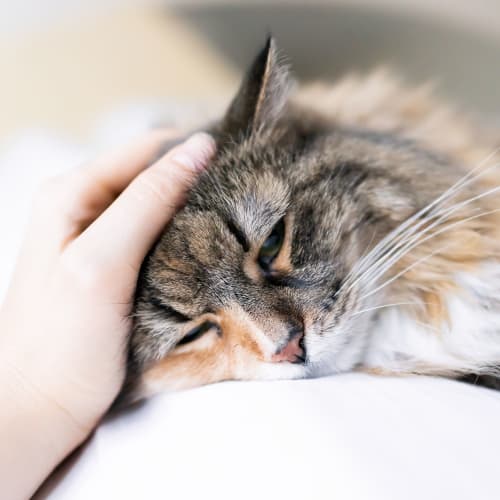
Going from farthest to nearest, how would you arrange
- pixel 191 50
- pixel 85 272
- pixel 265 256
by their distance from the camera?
pixel 191 50
pixel 265 256
pixel 85 272

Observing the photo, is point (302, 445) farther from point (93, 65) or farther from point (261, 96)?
point (93, 65)

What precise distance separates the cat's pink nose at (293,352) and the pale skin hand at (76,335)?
33 cm

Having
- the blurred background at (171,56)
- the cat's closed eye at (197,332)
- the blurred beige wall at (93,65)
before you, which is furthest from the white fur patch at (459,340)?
the blurred beige wall at (93,65)

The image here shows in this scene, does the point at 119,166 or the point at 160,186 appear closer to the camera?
the point at 160,186

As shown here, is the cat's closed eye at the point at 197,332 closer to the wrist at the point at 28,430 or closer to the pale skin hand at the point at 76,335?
the pale skin hand at the point at 76,335

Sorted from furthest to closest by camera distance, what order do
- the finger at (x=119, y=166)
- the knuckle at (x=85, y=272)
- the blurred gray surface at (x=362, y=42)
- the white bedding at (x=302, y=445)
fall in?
the blurred gray surface at (x=362, y=42), the finger at (x=119, y=166), the knuckle at (x=85, y=272), the white bedding at (x=302, y=445)

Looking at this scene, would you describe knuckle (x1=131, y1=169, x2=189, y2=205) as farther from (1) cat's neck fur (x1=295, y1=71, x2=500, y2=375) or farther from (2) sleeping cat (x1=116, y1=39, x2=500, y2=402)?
(1) cat's neck fur (x1=295, y1=71, x2=500, y2=375)

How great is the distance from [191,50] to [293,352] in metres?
1.68

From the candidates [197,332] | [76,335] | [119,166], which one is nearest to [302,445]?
[197,332]

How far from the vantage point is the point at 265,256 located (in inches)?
44.3

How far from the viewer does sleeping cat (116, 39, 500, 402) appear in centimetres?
107

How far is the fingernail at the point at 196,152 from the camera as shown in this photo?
44.4 inches

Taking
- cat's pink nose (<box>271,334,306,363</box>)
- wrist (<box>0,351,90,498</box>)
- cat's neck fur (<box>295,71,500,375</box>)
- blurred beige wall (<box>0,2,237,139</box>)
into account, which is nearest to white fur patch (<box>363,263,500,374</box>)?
cat's neck fur (<box>295,71,500,375</box>)

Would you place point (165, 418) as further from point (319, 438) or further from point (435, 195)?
point (435, 195)
